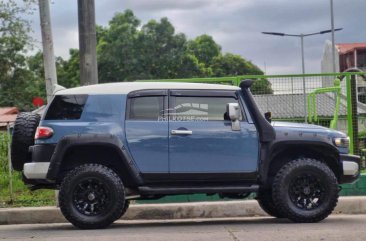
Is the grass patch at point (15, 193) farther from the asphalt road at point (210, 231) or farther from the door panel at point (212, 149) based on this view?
the door panel at point (212, 149)

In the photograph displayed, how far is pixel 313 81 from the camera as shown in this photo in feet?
34.9

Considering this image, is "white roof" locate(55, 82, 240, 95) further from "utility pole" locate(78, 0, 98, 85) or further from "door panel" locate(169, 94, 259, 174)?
"utility pole" locate(78, 0, 98, 85)

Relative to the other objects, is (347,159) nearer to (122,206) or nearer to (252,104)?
(252,104)

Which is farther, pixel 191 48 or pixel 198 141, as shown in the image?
pixel 191 48

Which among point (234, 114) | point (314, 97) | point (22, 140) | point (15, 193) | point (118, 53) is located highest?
point (118, 53)

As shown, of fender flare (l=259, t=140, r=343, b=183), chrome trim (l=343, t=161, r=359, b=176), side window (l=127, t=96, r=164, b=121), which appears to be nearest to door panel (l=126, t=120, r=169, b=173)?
side window (l=127, t=96, r=164, b=121)

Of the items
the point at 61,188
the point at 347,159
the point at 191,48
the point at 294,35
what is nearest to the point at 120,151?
the point at 61,188

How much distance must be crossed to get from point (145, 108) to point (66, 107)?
1.00m

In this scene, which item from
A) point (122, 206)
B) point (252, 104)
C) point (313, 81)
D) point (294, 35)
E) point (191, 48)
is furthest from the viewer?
point (191, 48)

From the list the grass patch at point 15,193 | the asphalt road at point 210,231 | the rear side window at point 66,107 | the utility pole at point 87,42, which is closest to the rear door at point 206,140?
the asphalt road at point 210,231

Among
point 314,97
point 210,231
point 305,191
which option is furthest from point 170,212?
point 314,97

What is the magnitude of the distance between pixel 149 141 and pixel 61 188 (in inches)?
47.7

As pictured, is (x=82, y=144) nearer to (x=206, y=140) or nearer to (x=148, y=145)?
(x=148, y=145)

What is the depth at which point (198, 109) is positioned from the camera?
26.1ft
